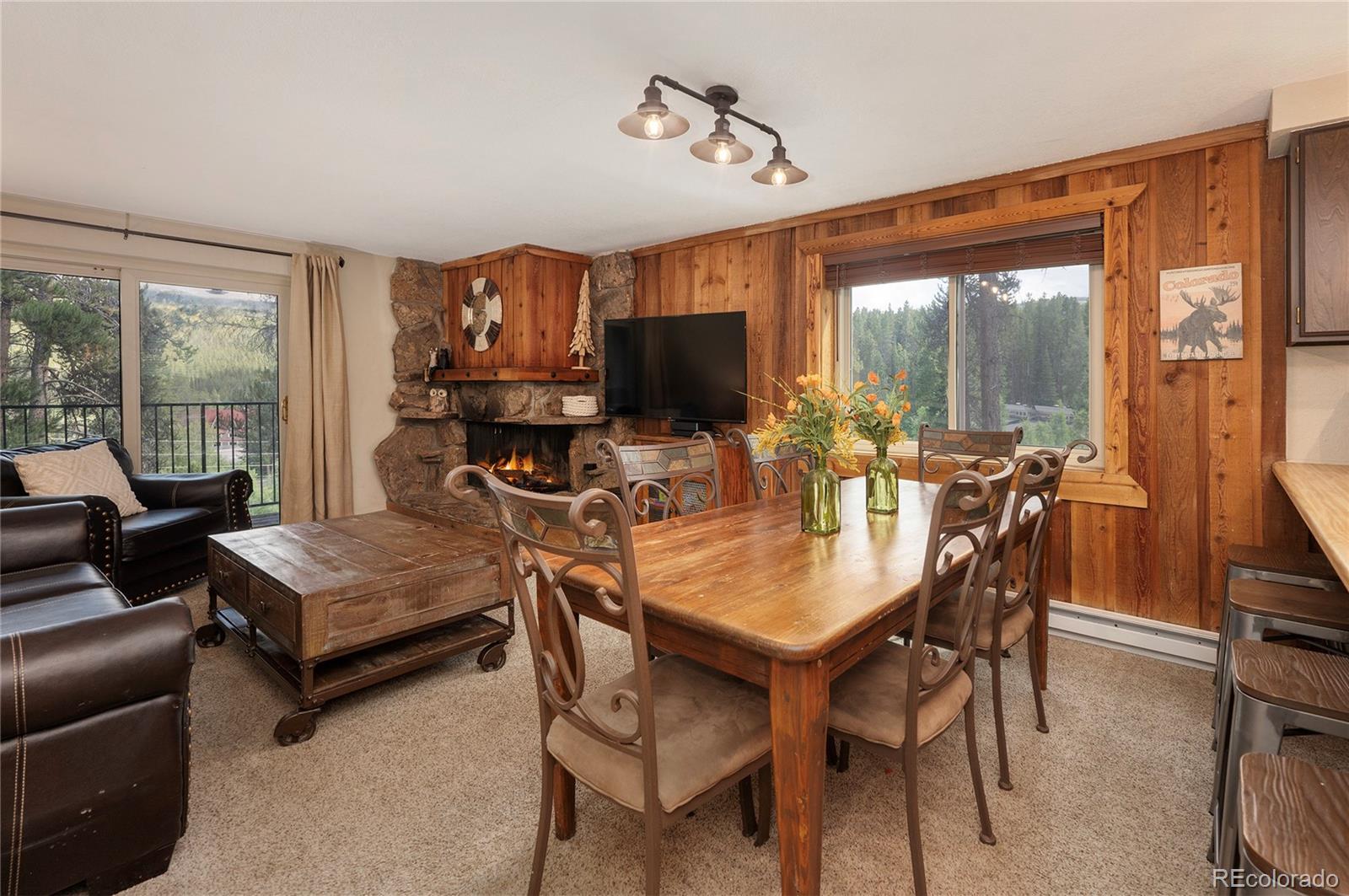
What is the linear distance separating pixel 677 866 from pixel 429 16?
2.54 meters

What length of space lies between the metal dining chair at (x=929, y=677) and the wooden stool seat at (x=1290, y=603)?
835 millimetres

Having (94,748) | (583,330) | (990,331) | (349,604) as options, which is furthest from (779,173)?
(583,330)

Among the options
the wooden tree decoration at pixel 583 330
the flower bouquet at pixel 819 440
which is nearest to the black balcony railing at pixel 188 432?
the wooden tree decoration at pixel 583 330

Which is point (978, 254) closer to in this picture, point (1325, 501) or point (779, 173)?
point (779, 173)

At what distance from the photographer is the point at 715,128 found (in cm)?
237

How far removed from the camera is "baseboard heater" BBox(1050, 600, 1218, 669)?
2.82 m

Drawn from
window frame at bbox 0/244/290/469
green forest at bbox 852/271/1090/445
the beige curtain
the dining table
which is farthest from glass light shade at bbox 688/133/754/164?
window frame at bbox 0/244/290/469

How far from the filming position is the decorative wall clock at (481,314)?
5312 millimetres

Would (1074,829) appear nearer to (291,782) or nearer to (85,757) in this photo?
(291,782)

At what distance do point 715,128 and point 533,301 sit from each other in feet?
9.90

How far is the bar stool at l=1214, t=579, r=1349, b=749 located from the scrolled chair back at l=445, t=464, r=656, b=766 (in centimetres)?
145

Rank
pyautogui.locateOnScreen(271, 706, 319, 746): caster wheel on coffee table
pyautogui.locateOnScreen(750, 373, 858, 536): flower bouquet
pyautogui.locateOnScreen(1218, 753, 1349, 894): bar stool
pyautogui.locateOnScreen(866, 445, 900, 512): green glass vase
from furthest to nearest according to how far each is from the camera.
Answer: pyautogui.locateOnScreen(866, 445, 900, 512): green glass vase → pyautogui.locateOnScreen(271, 706, 319, 746): caster wheel on coffee table → pyautogui.locateOnScreen(750, 373, 858, 536): flower bouquet → pyautogui.locateOnScreen(1218, 753, 1349, 894): bar stool

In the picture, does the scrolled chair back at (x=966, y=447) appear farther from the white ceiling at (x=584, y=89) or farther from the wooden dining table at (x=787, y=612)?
the white ceiling at (x=584, y=89)

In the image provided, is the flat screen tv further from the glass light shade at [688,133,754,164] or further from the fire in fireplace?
the glass light shade at [688,133,754,164]
